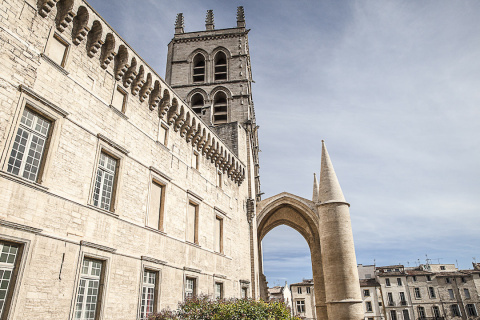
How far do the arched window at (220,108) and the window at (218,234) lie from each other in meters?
11.2

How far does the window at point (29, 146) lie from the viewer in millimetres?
6453

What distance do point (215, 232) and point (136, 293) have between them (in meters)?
5.88

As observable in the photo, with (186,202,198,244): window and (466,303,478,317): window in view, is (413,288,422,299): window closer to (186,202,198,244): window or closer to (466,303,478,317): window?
(466,303,478,317): window

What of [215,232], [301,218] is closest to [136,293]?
[215,232]

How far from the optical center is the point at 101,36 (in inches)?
345

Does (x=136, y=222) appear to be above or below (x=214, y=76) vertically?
below

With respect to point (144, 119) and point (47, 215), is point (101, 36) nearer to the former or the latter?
point (144, 119)

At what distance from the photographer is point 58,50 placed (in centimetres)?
784

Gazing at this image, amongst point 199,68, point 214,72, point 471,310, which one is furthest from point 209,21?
point 471,310

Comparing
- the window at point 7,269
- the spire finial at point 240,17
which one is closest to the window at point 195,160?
the window at point 7,269

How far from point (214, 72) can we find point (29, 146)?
68.9 ft

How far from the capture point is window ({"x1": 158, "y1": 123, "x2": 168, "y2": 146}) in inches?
444

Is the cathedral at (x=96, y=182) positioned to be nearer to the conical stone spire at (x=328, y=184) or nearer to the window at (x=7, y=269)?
the window at (x=7, y=269)

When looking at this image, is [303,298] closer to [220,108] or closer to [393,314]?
[393,314]
